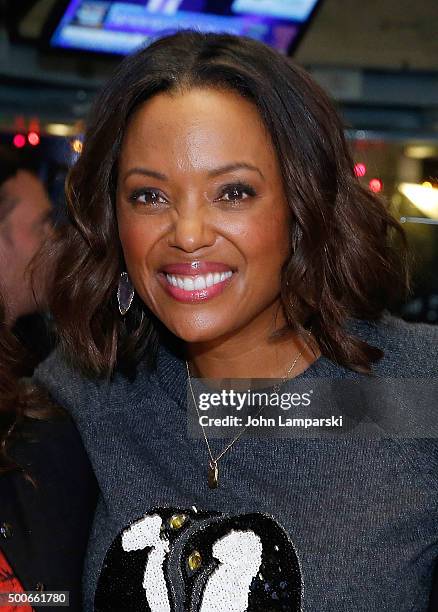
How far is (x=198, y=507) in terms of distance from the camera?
4.55 ft

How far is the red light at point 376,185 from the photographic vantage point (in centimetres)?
161

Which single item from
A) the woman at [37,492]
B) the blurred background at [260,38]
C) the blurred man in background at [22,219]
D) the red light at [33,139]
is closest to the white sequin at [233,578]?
the woman at [37,492]

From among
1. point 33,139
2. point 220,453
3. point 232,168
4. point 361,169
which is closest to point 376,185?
point 361,169

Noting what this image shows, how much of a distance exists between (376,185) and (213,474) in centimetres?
60

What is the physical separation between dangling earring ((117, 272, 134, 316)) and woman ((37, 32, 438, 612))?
42 mm

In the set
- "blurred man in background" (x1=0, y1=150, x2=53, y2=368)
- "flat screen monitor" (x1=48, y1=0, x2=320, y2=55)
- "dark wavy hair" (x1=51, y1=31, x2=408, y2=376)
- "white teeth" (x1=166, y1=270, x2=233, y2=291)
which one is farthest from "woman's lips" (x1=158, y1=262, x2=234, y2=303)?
"flat screen monitor" (x1=48, y1=0, x2=320, y2=55)

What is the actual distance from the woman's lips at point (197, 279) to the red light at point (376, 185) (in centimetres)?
39

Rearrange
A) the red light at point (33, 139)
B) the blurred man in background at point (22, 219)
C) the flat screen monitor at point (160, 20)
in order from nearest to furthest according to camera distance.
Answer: the blurred man in background at point (22, 219)
the red light at point (33, 139)
the flat screen monitor at point (160, 20)

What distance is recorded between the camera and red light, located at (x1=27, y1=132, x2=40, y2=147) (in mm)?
2354

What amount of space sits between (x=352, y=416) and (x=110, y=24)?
2.75 meters

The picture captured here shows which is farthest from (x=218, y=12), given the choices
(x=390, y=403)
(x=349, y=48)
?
(x=390, y=403)

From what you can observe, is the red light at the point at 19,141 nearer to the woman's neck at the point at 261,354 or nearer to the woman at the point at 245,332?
the woman at the point at 245,332

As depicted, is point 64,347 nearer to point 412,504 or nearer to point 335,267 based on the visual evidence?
point 335,267

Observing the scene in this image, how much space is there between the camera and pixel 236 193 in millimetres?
1320
